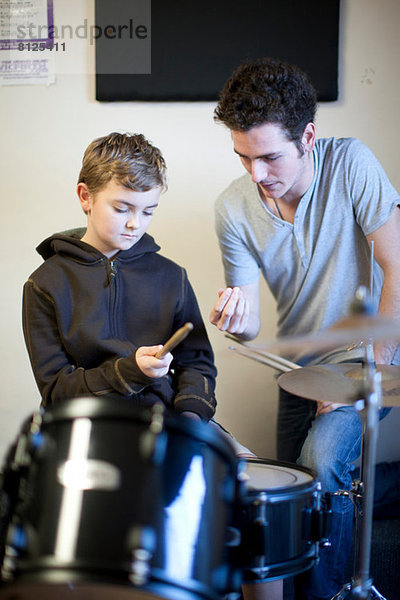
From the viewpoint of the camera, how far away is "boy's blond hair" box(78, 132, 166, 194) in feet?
5.08

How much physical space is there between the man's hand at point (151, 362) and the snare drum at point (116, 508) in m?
0.37

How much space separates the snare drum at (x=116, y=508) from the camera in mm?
944

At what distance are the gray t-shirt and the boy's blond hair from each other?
323mm

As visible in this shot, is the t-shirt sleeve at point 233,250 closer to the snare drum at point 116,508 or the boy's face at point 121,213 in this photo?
the boy's face at point 121,213

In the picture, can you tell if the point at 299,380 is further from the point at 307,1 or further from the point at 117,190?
the point at 307,1

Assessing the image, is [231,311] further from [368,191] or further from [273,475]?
[368,191]

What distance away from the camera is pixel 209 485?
1.04 m

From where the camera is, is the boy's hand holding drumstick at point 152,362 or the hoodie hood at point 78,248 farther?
the hoodie hood at point 78,248

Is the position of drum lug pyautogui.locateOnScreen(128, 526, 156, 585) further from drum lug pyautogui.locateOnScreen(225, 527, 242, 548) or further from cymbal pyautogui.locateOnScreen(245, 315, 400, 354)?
cymbal pyautogui.locateOnScreen(245, 315, 400, 354)

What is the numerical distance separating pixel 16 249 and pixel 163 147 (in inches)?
22.8

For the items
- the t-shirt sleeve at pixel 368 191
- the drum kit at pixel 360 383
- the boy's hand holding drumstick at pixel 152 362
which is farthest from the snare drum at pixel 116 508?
the t-shirt sleeve at pixel 368 191

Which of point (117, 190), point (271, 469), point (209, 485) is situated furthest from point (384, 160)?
point (209, 485)

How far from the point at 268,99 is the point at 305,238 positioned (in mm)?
386

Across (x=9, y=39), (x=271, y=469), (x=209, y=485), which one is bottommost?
(x=271, y=469)
